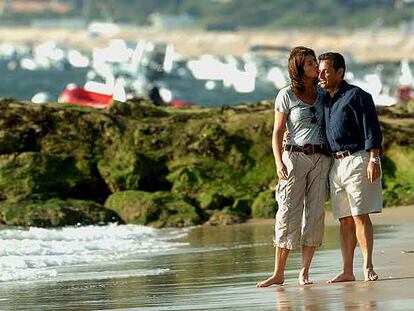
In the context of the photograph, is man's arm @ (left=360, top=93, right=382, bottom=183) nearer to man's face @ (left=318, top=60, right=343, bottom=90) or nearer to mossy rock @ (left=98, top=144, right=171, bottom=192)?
man's face @ (left=318, top=60, right=343, bottom=90)

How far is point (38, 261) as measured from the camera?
14.5m

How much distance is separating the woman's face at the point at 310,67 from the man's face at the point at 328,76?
0.25ft

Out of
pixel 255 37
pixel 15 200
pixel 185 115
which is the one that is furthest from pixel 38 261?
pixel 255 37

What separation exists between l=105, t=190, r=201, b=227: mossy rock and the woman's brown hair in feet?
23.7

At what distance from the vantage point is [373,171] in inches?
429

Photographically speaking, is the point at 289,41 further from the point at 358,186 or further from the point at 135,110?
the point at 358,186

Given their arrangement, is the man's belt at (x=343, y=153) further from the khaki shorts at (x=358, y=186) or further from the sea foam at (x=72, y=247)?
the sea foam at (x=72, y=247)

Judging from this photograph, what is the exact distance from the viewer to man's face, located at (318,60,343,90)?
11.1 m

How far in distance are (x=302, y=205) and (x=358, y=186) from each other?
45 centimetres

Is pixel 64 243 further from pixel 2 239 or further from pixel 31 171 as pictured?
pixel 31 171

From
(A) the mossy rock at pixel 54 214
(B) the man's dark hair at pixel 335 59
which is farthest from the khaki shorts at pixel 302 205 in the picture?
(A) the mossy rock at pixel 54 214

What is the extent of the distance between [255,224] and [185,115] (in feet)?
11.5

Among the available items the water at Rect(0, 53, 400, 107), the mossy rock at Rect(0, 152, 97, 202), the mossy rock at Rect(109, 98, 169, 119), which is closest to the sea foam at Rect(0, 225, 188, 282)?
the mossy rock at Rect(0, 152, 97, 202)

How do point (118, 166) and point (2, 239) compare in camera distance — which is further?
point (118, 166)
